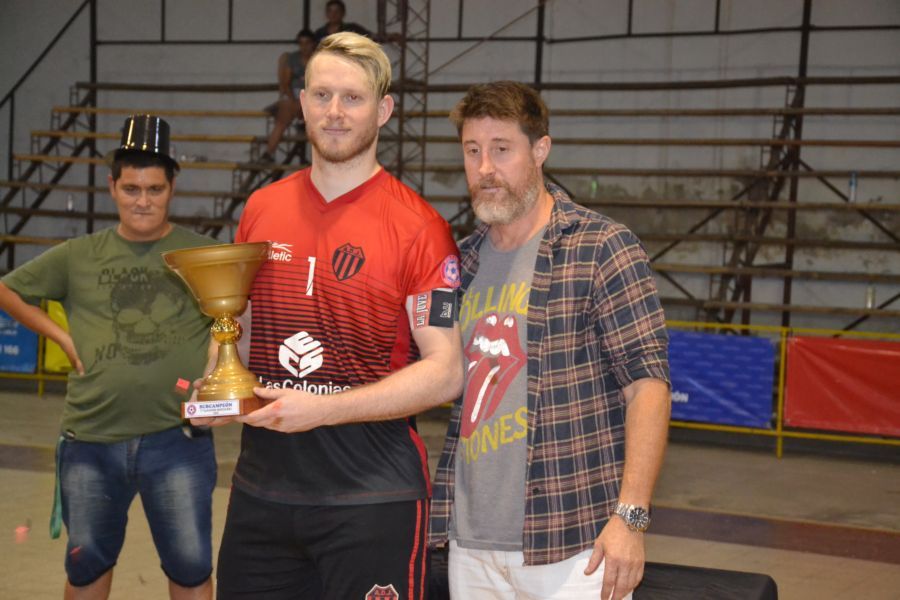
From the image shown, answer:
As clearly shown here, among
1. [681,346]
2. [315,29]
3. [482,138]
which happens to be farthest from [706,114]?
[482,138]

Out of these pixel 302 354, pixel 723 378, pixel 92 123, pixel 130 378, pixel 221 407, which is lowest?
pixel 723 378

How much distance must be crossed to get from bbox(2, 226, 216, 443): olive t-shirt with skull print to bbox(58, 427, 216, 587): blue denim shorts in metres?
0.07

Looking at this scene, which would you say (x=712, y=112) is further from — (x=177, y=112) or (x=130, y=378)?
(x=130, y=378)

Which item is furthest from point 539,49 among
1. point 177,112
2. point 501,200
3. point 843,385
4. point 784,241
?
point 501,200

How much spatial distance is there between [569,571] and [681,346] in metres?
7.59

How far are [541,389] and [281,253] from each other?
2.53ft

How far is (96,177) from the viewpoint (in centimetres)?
1692

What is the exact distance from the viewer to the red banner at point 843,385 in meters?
9.18

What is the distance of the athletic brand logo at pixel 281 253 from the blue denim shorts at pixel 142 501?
1252mm

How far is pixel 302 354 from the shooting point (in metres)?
2.62

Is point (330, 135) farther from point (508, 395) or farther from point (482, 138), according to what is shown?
point (508, 395)

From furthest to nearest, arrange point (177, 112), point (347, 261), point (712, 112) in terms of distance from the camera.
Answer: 1. point (177, 112)
2. point (712, 112)
3. point (347, 261)

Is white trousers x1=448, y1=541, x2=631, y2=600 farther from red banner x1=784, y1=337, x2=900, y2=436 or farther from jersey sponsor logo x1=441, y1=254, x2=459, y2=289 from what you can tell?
red banner x1=784, y1=337, x2=900, y2=436

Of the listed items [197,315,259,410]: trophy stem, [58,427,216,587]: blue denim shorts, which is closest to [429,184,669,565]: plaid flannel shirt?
[197,315,259,410]: trophy stem
